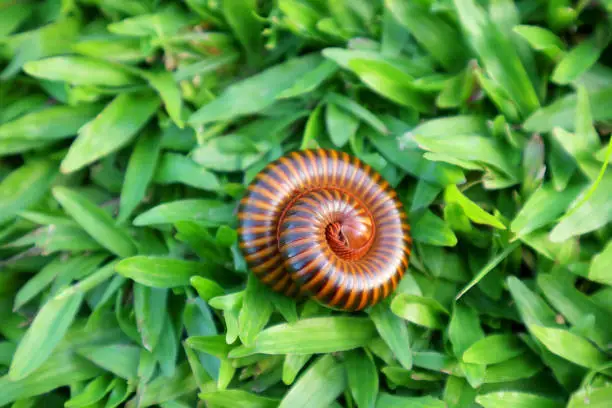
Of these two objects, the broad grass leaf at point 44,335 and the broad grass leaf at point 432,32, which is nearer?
the broad grass leaf at point 44,335

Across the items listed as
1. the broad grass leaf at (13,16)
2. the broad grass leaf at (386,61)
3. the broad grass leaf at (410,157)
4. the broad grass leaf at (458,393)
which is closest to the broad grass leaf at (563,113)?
the broad grass leaf at (410,157)

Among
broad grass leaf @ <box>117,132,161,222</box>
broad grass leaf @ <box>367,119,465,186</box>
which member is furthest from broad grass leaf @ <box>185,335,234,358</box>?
broad grass leaf @ <box>367,119,465,186</box>

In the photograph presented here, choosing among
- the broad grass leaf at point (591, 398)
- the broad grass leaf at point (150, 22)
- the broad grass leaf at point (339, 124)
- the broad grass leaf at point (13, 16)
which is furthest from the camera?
the broad grass leaf at point (13, 16)

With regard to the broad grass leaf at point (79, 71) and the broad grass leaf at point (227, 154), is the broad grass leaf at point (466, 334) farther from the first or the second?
the broad grass leaf at point (79, 71)

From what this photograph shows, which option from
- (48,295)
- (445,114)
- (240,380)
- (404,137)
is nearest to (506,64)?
(445,114)

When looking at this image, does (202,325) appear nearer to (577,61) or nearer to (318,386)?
(318,386)

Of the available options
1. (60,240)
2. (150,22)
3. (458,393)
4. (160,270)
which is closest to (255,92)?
(150,22)

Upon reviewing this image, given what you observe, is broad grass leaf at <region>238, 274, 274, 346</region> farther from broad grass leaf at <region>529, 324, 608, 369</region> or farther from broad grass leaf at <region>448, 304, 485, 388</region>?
broad grass leaf at <region>529, 324, 608, 369</region>
